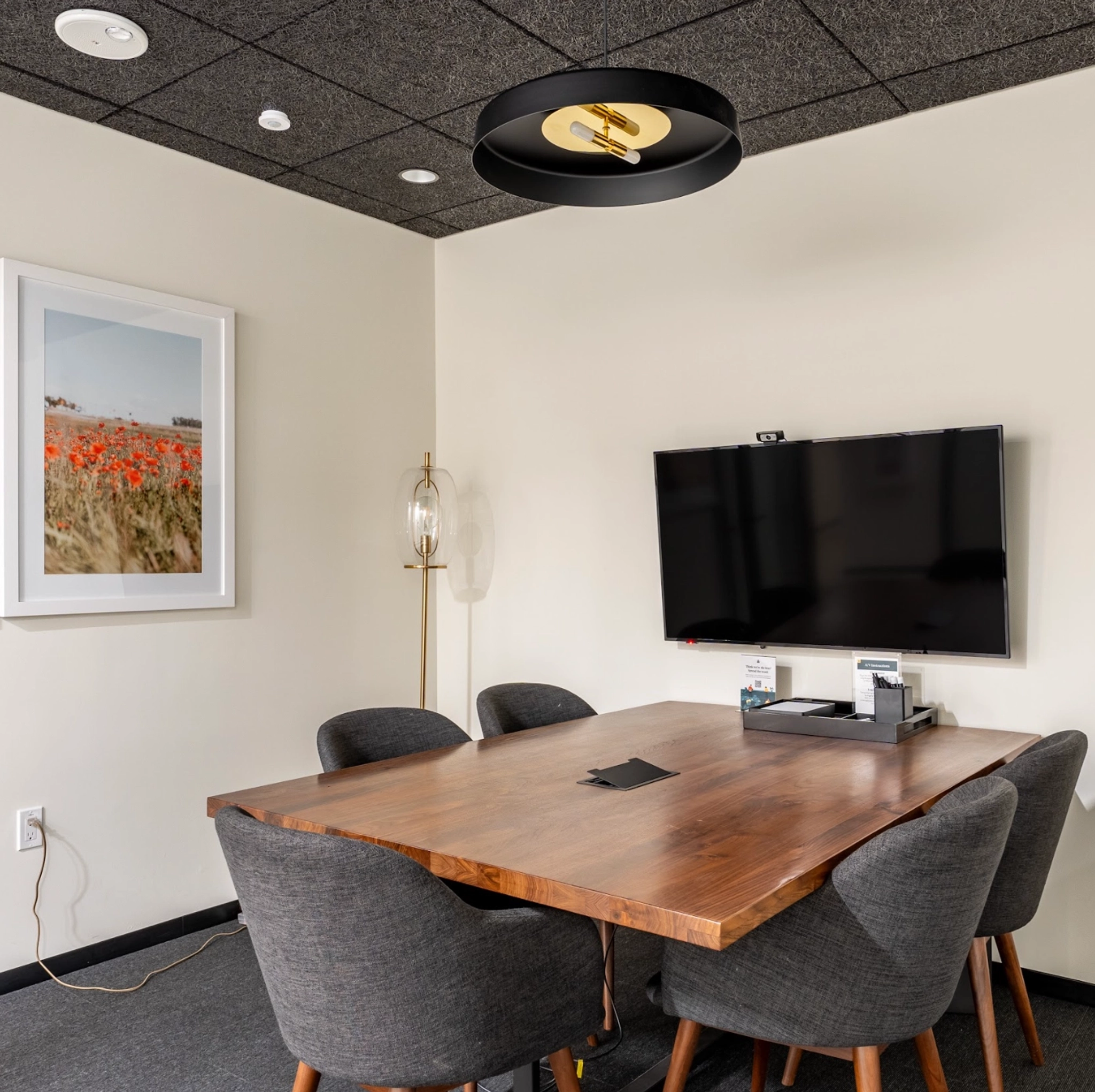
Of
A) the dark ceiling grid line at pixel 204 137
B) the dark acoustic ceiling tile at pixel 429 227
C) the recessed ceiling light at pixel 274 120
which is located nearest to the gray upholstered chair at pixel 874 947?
the recessed ceiling light at pixel 274 120

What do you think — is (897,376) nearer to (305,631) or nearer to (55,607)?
(305,631)

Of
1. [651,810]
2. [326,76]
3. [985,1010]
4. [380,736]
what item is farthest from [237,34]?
[985,1010]

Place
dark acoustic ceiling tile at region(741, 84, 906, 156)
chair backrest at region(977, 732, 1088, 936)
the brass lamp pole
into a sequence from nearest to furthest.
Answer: chair backrest at region(977, 732, 1088, 936), dark acoustic ceiling tile at region(741, 84, 906, 156), the brass lamp pole

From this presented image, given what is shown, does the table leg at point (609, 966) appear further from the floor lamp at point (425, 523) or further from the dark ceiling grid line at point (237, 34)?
the dark ceiling grid line at point (237, 34)

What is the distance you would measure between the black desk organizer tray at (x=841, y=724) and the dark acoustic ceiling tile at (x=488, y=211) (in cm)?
228

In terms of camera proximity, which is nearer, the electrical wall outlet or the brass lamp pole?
the electrical wall outlet

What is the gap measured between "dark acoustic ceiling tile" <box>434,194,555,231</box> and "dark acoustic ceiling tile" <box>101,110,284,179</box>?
782 millimetres

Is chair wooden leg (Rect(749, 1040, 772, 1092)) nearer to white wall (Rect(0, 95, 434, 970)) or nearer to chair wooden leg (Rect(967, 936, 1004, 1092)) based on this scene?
chair wooden leg (Rect(967, 936, 1004, 1092))

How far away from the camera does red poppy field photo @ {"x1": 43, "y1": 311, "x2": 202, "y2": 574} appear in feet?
10.7

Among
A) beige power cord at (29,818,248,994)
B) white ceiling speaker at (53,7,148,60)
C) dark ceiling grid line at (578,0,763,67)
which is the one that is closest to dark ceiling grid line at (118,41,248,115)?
white ceiling speaker at (53,7,148,60)

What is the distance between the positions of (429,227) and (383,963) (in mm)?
3562

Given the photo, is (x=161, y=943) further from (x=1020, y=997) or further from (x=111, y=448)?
(x=1020, y=997)

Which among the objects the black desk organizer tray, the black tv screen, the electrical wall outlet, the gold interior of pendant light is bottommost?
the electrical wall outlet

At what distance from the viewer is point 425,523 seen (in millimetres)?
4355
